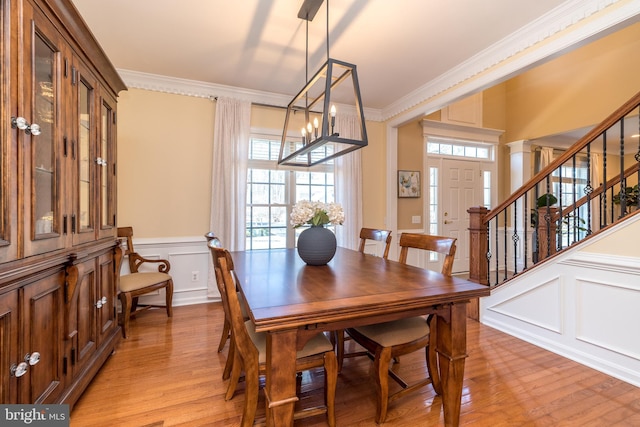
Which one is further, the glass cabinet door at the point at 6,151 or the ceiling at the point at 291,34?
the ceiling at the point at 291,34

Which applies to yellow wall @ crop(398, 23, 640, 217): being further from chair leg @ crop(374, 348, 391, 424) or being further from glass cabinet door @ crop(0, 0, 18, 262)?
glass cabinet door @ crop(0, 0, 18, 262)

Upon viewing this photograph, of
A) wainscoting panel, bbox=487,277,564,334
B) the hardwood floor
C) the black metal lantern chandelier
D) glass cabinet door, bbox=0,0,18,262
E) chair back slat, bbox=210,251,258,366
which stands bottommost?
the hardwood floor

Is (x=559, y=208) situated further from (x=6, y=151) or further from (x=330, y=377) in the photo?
(x=6, y=151)

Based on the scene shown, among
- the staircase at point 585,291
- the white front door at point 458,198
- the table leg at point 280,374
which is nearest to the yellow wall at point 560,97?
the white front door at point 458,198

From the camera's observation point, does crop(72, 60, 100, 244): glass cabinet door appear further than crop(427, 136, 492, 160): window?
No

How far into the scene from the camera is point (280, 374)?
1.14 m

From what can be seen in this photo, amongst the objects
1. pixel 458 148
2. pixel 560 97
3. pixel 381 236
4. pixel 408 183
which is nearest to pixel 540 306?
pixel 381 236

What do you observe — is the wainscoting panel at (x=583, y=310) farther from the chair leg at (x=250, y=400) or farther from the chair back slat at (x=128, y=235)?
the chair back slat at (x=128, y=235)

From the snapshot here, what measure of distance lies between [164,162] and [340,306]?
10.2 ft

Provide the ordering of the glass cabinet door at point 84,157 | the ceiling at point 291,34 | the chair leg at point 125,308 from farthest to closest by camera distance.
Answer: the chair leg at point 125,308, the ceiling at point 291,34, the glass cabinet door at point 84,157

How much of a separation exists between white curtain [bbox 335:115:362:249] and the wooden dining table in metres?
2.08

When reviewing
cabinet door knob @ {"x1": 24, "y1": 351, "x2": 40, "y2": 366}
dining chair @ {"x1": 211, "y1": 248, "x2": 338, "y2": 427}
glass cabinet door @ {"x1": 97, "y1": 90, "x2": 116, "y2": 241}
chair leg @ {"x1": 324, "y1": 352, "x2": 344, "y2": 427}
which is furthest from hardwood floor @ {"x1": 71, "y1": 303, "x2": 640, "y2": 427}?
glass cabinet door @ {"x1": 97, "y1": 90, "x2": 116, "y2": 241}

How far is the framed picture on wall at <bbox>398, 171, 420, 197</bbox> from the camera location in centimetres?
445

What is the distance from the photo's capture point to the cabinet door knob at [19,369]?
1171 mm
